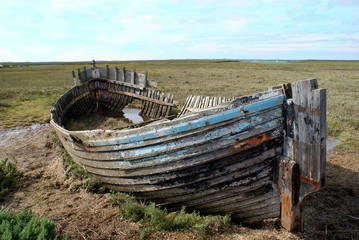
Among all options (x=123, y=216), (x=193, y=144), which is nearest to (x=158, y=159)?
(x=193, y=144)

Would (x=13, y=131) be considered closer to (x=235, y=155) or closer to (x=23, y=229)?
(x=23, y=229)

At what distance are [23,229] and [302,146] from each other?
3.41 metres

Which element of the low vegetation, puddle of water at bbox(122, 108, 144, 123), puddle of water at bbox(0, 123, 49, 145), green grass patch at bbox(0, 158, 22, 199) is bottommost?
green grass patch at bbox(0, 158, 22, 199)

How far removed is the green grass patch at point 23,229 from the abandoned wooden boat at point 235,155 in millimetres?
1265

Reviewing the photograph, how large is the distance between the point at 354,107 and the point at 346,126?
10.9 feet

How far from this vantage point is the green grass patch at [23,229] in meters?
2.76

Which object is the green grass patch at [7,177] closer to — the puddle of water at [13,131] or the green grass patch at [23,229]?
the green grass patch at [23,229]

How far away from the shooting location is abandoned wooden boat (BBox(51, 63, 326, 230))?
2.90 metres

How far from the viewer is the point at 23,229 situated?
2.84 meters

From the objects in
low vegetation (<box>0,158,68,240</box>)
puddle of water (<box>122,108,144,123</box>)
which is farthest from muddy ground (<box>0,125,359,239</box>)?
puddle of water (<box>122,108,144,123</box>)

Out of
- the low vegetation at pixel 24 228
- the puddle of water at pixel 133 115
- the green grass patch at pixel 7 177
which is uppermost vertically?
the puddle of water at pixel 133 115

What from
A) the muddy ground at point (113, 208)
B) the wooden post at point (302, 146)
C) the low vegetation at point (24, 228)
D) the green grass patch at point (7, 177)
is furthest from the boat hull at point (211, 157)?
the green grass patch at point (7, 177)

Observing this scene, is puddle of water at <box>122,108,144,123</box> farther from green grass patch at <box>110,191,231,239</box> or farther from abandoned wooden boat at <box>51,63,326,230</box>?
green grass patch at <box>110,191,231,239</box>

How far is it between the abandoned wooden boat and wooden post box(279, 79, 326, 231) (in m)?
0.01
